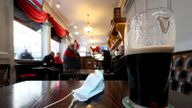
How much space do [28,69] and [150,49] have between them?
3695 millimetres

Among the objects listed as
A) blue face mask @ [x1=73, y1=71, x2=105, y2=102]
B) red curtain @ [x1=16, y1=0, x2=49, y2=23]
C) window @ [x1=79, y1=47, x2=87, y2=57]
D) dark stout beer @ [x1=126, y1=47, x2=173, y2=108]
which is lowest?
blue face mask @ [x1=73, y1=71, x2=105, y2=102]

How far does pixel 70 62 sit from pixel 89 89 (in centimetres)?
313

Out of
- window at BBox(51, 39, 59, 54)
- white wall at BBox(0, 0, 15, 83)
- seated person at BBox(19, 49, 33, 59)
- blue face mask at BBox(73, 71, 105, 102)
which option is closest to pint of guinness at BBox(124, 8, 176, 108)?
blue face mask at BBox(73, 71, 105, 102)

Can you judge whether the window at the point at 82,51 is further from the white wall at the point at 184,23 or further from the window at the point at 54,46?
the white wall at the point at 184,23

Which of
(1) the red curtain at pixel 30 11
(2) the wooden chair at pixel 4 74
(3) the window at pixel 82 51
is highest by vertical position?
(1) the red curtain at pixel 30 11

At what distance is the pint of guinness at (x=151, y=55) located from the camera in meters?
0.52

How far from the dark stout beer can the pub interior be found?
0.03 m

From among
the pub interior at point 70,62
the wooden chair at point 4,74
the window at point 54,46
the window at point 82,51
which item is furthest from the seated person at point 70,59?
the window at point 82,51

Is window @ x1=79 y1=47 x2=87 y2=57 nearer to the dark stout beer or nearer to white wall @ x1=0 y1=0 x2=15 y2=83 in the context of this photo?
white wall @ x1=0 y1=0 x2=15 y2=83

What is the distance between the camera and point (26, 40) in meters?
4.55

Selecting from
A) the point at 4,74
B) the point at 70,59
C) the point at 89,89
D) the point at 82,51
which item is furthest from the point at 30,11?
the point at 82,51

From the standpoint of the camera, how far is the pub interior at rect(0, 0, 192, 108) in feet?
2.29

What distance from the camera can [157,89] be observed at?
0.53 meters

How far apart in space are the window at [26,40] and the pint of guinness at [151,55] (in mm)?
3969
